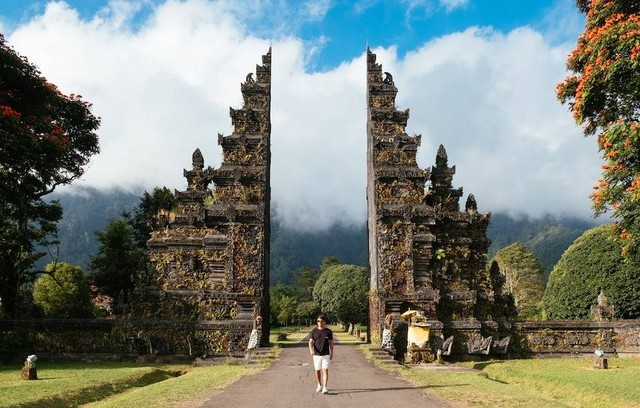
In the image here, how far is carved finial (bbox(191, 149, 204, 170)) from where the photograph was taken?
29938 mm

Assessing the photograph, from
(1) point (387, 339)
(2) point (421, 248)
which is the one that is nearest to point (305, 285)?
(2) point (421, 248)

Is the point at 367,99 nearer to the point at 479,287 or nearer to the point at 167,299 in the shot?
the point at 479,287

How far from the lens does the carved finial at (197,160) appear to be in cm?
2994

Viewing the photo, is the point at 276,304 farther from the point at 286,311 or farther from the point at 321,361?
the point at 321,361

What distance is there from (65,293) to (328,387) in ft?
114

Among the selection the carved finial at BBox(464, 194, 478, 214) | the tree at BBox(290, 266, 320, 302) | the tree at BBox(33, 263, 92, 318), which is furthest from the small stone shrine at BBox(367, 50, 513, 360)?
the tree at BBox(290, 266, 320, 302)

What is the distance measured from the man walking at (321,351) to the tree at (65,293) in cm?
3211

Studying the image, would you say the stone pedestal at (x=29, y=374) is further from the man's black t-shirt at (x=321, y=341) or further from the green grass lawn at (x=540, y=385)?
the green grass lawn at (x=540, y=385)

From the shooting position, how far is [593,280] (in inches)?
1272

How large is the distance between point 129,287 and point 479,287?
3032 cm

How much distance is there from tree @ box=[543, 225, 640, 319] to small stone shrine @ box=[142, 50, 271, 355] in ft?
65.3

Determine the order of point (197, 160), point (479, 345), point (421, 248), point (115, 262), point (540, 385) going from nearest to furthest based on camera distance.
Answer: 1. point (540, 385)
2. point (479, 345)
3. point (421, 248)
4. point (197, 160)
5. point (115, 262)

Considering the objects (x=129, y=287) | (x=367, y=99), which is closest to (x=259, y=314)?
(x=367, y=99)

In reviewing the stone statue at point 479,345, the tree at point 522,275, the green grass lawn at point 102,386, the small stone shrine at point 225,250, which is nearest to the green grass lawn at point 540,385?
the stone statue at point 479,345
